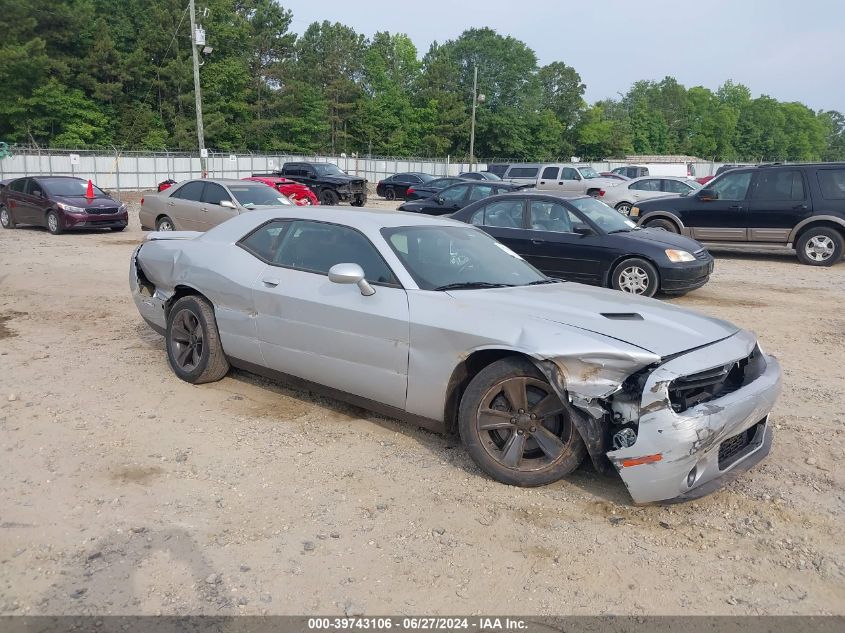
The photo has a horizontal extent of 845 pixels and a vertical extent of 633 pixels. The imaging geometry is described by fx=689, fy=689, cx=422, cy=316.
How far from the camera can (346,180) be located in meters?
26.4

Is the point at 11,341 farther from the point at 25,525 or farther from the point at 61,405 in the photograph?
the point at 25,525

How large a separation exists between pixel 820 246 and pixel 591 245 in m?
6.19

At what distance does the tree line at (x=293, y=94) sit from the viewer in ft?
167

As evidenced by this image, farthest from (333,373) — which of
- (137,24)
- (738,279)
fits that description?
(137,24)

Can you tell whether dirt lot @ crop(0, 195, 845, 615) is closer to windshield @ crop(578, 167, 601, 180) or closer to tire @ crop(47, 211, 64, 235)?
tire @ crop(47, 211, 64, 235)

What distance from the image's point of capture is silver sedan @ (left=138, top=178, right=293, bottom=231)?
14086 millimetres

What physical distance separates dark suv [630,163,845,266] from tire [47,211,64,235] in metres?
14.7

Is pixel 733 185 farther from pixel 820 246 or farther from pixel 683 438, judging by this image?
pixel 683 438

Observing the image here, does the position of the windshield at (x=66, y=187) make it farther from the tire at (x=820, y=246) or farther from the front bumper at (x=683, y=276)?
the tire at (x=820, y=246)

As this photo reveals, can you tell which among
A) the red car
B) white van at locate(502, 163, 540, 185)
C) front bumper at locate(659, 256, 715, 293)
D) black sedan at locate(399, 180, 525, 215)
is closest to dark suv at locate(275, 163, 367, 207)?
the red car

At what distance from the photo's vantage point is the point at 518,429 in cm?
392

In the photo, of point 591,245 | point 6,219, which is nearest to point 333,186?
point 6,219

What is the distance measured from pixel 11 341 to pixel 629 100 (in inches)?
5517

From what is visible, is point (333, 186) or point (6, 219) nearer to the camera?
point (6, 219)
